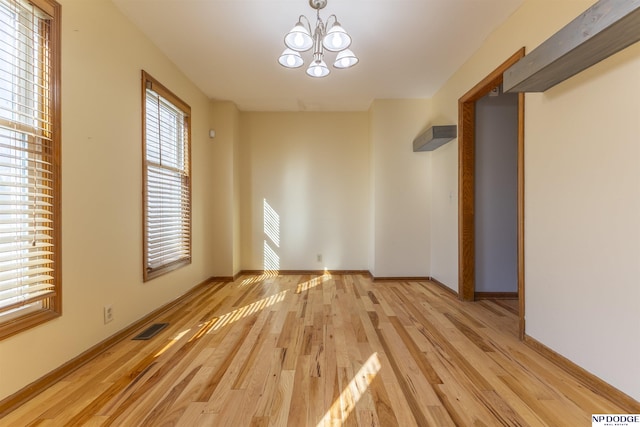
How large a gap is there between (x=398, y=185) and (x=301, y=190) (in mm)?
1570

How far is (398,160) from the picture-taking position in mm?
4305

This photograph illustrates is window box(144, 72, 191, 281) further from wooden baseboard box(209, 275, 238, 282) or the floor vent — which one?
wooden baseboard box(209, 275, 238, 282)

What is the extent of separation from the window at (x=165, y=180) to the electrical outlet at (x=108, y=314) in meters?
0.47

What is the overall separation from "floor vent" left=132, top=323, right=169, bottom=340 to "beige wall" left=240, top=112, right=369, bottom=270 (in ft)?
7.15

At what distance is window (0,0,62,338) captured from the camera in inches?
A: 60.3

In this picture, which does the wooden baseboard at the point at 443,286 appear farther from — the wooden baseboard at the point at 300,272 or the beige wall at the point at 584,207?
the beige wall at the point at 584,207

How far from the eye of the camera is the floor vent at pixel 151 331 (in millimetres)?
2383

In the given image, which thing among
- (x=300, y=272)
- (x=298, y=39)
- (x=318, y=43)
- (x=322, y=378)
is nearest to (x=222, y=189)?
(x=300, y=272)

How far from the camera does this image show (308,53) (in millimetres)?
3057

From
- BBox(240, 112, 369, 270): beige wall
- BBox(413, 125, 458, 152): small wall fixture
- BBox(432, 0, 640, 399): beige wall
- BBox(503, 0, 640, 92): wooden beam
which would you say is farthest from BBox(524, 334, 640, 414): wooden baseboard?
BBox(240, 112, 369, 270): beige wall

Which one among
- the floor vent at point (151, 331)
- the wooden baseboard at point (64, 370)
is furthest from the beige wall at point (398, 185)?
the wooden baseboard at point (64, 370)

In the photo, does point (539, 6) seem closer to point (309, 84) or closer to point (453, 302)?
point (309, 84)

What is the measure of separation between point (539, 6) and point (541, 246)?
5.82ft

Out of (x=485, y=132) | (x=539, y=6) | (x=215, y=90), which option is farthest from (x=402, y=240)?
(x=215, y=90)
